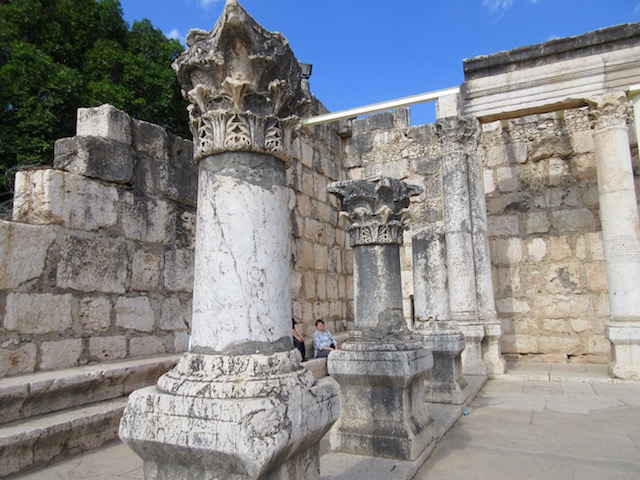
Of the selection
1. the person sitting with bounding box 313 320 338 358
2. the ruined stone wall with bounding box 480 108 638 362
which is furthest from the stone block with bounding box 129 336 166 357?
the ruined stone wall with bounding box 480 108 638 362

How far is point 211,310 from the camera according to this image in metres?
2.46

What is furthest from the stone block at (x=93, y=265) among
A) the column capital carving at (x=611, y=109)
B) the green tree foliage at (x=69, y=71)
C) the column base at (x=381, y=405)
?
the column capital carving at (x=611, y=109)

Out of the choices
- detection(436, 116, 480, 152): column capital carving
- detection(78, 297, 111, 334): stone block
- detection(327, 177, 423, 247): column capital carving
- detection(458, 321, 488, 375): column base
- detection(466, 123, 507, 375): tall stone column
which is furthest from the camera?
detection(436, 116, 480, 152): column capital carving

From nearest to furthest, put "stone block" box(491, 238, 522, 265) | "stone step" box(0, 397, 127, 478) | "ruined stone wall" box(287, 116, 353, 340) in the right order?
"stone step" box(0, 397, 127, 478)
"ruined stone wall" box(287, 116, 353, 340)
"stone block" box(491, 238, 522, 265)

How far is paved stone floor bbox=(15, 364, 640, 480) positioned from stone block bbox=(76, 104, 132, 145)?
3.18 metres

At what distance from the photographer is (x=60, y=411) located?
416cm

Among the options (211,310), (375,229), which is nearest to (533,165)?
(375,229)

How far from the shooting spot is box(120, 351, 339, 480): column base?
2.04 metres

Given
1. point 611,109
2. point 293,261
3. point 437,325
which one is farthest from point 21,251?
point 611,109

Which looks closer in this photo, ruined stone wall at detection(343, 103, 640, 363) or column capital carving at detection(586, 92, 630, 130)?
column capital carving at detection(586, 92, 630, 130)

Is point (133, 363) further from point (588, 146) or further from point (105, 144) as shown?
point (588, 146)

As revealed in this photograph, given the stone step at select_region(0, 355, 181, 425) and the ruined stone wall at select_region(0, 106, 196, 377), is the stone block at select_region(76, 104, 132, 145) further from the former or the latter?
the stone step at select_region(0, 355, 181, 425)

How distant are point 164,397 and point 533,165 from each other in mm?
9435

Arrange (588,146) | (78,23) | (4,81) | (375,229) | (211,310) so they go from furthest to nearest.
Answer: (78,23)
(4,81)
(588,146)
(375,229)
(211,310)
